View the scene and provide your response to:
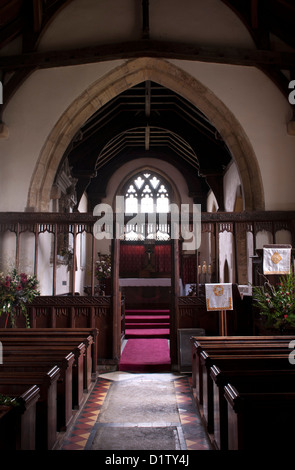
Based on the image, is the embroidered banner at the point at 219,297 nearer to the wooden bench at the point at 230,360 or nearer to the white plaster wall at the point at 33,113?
the wooden bench at the point at 230,360

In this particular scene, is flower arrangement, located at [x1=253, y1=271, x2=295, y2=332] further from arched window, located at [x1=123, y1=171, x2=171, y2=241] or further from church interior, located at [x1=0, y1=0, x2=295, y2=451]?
arched window, located at [x1=123, y1=171, x2=171, y2=241]

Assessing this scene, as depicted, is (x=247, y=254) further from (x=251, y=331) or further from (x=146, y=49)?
(x=146, y=49)

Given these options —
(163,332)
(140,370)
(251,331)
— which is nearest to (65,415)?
(140,370)

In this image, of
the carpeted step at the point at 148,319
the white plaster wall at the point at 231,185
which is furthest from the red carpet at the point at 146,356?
the white plaster wall at the point at 231,185

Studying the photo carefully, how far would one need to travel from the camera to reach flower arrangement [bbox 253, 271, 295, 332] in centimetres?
457

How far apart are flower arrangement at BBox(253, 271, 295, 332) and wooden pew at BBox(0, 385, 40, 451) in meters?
3.15

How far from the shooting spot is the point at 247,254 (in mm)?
7176

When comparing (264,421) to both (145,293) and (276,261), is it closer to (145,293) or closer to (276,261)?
(276,261)

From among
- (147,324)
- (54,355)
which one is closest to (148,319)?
(147,324)

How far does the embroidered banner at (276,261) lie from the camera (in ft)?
17.0

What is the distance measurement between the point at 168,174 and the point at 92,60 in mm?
7203

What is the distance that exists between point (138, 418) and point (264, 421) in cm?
185

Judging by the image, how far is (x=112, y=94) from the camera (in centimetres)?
730

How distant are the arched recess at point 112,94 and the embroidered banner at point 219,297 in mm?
1999
